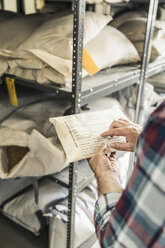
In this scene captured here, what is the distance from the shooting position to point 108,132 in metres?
0.82

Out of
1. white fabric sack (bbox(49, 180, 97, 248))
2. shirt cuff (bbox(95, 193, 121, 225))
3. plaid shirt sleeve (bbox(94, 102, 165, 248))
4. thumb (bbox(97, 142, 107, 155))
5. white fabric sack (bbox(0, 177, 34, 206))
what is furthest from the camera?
white fabric sack (bbox(0, 177, 34, 206))

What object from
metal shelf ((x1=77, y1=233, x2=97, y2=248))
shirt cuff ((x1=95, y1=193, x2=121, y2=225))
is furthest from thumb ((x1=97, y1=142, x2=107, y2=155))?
metal shelf ((x1=77, y1=233, x2=97, y2=248))

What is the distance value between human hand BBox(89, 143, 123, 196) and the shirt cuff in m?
0.03

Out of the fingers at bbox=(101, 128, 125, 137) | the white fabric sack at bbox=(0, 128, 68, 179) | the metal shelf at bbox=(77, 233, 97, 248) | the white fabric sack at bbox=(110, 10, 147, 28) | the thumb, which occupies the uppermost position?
the white fabric sack at bbox=(110, 10, 147, 28)

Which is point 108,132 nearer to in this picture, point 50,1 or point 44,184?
point 44,184

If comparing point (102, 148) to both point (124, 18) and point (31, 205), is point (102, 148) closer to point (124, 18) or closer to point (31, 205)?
point (31, 205)

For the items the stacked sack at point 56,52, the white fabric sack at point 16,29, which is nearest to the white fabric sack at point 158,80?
the stacked sack at point 56,52

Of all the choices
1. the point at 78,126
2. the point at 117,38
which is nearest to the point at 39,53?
the point at 78,126

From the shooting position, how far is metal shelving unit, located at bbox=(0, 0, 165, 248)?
3.01ft

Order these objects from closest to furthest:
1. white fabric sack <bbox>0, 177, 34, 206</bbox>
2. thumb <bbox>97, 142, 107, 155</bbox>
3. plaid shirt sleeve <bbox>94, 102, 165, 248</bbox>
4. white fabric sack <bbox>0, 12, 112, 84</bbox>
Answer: plaid shirt sleeve <bbox>94, 102, 165, 248</bbox> < thumb <bbox>97, 142, 107, 155</bbox> < white fabric sack <bbox>0, 12, 112, 84</bbox> < white fabric sack <bbox>0, 177, 34, 206</bbox>

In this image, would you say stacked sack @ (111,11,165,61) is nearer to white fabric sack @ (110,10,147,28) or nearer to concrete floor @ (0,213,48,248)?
white fabric sack @ (110,10,147,28)

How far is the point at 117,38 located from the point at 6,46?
1.86 ft

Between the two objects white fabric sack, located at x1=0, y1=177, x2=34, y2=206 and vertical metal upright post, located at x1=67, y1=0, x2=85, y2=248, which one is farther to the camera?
white fabric sack, located at x1=0, y1=177, x2=34, y2=206

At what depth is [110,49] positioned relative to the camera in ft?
4.13
